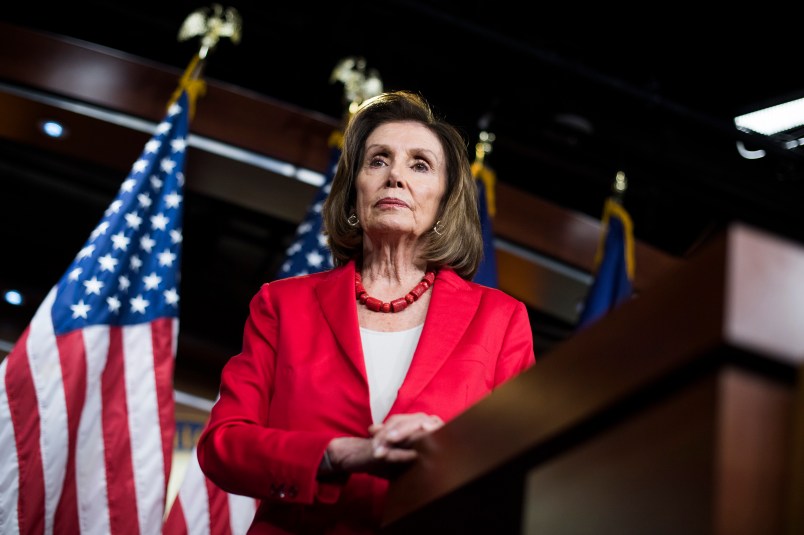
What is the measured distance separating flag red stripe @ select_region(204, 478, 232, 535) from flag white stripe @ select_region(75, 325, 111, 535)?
295 millimetres

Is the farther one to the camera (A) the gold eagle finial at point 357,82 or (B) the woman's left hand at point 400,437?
(A) the gold eagle finial at point 357,82

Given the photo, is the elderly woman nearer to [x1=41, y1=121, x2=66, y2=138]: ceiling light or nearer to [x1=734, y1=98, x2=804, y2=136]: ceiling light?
[x1=41, y1=121, x2=66, y2=138]: ceiling light

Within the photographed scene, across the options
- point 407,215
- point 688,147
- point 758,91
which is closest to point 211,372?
point 688,147

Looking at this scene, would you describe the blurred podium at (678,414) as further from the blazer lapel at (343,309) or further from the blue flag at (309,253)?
the blue flag at (309,253)

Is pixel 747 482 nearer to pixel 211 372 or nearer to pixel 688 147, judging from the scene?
pixel 688 147

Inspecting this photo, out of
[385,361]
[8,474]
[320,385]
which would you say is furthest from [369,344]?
[8,474]

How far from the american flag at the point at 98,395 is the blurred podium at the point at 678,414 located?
2.24 metres

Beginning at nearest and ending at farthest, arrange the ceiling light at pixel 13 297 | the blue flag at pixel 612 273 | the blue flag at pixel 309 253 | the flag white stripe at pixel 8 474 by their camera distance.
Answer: the flag white stripe at pixel 8 474 < the blue flag at pixel 309 253 < the blue flag at pixel 612 273 < the ceiling light at pixel 13 297

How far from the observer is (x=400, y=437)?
107cm

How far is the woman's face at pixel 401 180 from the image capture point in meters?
1.70

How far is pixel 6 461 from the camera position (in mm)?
2695

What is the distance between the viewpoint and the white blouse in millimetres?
1458

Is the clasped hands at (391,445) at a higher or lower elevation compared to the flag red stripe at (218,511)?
lower

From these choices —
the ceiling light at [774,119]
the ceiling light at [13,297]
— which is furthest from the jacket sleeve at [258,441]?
the ceiling light at [13,297]
